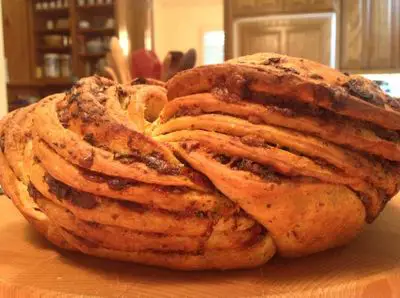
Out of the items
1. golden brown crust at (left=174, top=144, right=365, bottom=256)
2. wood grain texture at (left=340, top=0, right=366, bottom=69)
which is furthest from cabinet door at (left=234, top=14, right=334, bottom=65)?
golden brown crust at (left=174, top=144, right=365, bottom=256)

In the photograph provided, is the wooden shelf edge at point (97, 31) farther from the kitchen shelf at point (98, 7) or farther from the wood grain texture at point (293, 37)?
the wood grain texture at point (293, 37)

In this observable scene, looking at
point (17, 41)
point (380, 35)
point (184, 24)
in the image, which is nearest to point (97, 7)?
point (17, 41)

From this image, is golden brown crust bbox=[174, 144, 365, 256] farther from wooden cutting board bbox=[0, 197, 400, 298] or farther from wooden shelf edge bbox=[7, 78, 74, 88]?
wooden shelf edge bbox=[7, 78, 74, 88]

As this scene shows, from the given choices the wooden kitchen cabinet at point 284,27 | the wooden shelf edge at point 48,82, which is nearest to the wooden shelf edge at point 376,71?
the wooden kitchen cabinet at point 284,27

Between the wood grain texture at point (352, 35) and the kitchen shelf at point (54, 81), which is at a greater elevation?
the wood grain texture at point (352, 35)

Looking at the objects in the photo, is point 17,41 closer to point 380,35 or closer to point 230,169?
point 380,35

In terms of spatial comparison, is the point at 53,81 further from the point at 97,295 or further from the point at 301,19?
the point at 97,295

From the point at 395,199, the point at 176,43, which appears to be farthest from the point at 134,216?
the point at 176,43
